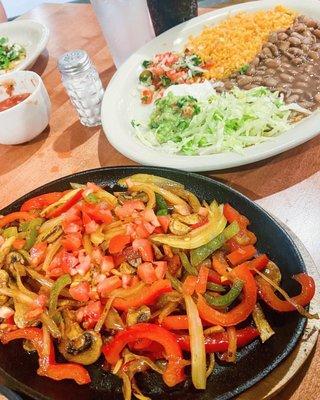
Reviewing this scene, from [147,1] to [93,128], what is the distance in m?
0.82

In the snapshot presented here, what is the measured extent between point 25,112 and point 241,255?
137cm

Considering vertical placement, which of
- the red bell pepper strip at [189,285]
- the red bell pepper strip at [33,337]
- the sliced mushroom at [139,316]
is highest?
the red bell pepper strip at [189,285]

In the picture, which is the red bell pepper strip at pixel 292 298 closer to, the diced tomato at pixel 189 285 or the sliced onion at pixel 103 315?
the diced tomato at pixel 189 285

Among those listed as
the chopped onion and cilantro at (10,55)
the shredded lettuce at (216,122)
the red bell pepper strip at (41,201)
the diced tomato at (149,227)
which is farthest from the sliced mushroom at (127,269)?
the chopped onion and cilantro at (10,55)

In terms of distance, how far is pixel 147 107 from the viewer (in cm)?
230

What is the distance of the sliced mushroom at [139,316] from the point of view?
1.25m

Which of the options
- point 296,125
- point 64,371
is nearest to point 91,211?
point 64,371

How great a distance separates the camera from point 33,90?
7.68ft

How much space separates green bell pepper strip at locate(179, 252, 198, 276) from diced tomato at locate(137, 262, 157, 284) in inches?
3.9

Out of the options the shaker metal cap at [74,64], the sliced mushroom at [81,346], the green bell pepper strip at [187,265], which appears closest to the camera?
the sliced mushroom at [81,346]

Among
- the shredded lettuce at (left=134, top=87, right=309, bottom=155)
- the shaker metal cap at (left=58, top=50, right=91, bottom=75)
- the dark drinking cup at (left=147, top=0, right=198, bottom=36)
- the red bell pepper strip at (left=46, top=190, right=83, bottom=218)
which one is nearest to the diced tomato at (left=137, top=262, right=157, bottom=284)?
the red bell pepper strip at (left=46, top=190, right=83, bottom=218)

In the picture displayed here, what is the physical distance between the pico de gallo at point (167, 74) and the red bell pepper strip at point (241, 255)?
119 cm

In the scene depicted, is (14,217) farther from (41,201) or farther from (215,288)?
A: (215,288)

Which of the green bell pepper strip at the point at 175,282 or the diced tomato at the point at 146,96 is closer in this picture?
the green bell pepper strip at the point at 175,282
